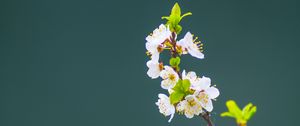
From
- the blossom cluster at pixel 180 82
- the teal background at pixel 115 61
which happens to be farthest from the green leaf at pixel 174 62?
the teal background at pixel 115 61

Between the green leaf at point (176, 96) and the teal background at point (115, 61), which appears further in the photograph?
the teal background at point (115, 61)

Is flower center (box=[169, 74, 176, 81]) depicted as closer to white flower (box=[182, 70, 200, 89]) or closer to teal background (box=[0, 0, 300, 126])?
white flower (box=[182, 70, 200, 89])

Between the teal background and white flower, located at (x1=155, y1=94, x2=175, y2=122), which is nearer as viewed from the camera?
white flower, located at (x1=155, y1=94, x2=175, y2=122)

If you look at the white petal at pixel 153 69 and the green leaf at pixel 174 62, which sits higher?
the white petal at pixel 153 69

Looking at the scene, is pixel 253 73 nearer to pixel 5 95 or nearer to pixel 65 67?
pixel 65 67

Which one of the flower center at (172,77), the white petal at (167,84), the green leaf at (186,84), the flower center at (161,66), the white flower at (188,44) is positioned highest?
the white flower at (188,44)

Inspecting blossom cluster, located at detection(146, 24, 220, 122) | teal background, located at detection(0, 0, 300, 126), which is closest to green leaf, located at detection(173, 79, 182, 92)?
blossom cluster, located at detection(146, 24, 220, 122)

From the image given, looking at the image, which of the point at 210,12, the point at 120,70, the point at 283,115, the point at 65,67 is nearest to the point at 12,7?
the point at 65,67

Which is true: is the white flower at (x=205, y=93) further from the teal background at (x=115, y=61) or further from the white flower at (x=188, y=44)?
the teal background at (x=115, y=61)
